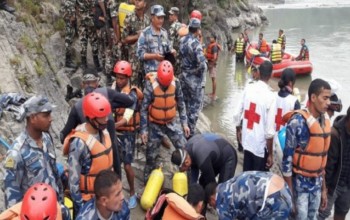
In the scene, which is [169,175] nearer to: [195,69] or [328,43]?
[195,69]

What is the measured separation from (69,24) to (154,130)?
3.14m

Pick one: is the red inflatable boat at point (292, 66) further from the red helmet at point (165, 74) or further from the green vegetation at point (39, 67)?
the red helmet at point (165, 74)

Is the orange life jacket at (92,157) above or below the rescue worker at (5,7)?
below

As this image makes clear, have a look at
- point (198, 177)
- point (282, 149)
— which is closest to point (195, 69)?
point (198, 177)

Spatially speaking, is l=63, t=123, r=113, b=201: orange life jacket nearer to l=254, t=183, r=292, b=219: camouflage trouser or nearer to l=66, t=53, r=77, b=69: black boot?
l=254, t=183, r=292, b=219: camouflage trouser

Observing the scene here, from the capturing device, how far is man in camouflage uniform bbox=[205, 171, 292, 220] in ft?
11.1

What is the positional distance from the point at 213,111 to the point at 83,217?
799 centimetres

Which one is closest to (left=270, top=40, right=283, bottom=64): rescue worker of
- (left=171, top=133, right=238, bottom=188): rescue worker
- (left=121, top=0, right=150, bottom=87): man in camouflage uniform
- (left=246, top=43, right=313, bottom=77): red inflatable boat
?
(left=246, top=43, right=313, bottom=77): red inflatable boat

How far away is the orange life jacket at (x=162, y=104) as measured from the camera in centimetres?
523

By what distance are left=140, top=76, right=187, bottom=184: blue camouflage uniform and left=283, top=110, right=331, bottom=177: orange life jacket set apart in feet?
5.84

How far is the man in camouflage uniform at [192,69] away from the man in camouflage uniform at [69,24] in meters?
2.12

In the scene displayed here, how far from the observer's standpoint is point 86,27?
24.2ft

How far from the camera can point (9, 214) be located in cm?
260

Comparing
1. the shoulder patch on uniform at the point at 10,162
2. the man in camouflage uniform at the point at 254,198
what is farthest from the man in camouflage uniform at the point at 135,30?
the shoulder patch on uniform at the point at 10,162
